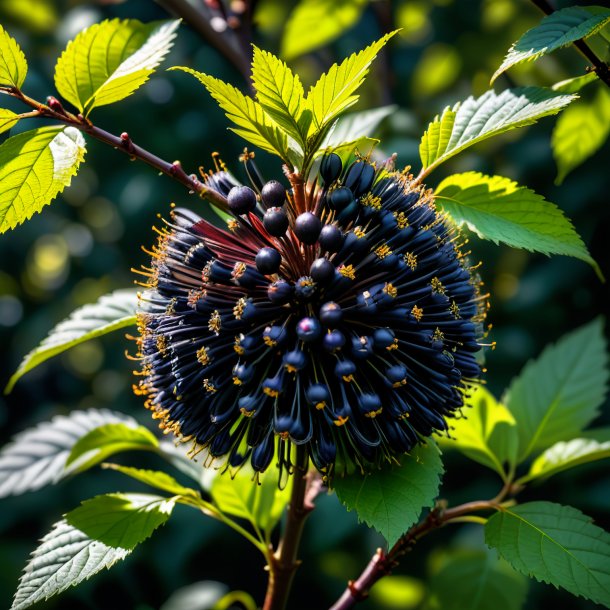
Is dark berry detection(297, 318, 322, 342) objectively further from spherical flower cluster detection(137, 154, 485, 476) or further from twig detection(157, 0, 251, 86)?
twig detection(157, 0, 251, 86)

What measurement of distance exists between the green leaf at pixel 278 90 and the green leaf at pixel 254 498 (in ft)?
2.16

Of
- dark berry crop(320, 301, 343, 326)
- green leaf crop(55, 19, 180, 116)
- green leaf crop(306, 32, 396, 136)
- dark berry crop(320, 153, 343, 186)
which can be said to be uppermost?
green leaf crop(55, 19, 180, 116)

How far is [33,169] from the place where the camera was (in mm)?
956

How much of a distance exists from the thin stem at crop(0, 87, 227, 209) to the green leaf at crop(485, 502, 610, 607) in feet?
2.05

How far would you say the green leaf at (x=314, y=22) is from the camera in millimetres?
1673

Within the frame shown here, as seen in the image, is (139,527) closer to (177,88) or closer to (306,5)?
(306,5)

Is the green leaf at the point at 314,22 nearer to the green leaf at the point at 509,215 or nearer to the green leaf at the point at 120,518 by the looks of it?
the green leaf at the point at 509,215

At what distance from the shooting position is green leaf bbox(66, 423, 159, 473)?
48.8 inches

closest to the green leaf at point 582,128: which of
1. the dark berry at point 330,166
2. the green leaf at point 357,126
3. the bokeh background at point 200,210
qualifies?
the green leaf at point 357,126

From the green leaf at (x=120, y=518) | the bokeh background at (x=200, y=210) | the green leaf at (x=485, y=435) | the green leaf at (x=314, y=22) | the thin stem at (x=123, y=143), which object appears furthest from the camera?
the bokeh background at (x=200, y=210)

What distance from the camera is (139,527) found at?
108cm

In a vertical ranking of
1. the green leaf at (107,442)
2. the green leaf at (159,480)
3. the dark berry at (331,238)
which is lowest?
the green leaf at (159,480)

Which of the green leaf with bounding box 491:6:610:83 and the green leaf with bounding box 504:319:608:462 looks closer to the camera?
the green leaf with bounding box 491:6:610:83

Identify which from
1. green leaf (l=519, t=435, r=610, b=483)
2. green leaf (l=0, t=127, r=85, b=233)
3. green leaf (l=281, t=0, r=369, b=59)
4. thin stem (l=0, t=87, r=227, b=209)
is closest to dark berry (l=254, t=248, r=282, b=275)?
thin stem (l=0, t=87, r=227, b=209)
